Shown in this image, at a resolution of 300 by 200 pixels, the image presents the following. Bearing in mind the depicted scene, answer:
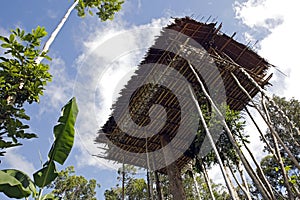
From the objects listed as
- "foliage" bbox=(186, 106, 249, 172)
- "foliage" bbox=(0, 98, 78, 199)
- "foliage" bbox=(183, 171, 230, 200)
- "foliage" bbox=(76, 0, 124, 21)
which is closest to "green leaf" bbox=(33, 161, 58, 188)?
"foliage" bbox=(0, 98, 78, 199)

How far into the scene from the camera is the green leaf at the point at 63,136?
2275mm

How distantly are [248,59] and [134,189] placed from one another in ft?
50.1

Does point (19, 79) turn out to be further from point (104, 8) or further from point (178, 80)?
point (178, 80)

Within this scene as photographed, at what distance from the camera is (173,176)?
372 inches

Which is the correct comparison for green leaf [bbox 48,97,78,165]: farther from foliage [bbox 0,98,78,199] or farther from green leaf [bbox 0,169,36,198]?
green leaf [bbox 0,169,36,198]

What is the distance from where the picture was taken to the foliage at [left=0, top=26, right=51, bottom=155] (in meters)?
2.16

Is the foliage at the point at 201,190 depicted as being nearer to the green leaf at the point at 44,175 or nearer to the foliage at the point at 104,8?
the foliage at the point at 104,8

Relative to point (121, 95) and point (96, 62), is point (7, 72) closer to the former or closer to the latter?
point (96, 62)

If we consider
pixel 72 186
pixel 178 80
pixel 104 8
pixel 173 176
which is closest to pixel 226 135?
pixel 178 80

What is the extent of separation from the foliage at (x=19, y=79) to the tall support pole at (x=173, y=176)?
7378 millimetres

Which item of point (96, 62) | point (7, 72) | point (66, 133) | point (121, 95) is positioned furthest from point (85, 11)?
point (121, 95)

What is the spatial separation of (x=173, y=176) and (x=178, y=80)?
3.61 metres

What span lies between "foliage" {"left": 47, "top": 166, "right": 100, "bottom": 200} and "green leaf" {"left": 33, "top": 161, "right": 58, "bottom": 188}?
20.8 meters

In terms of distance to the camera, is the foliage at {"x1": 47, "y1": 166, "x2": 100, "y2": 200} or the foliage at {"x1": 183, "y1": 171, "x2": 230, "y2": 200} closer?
the foliage at {"x1": 183, "y1": 171, "x2": 230, "y2": 200}
